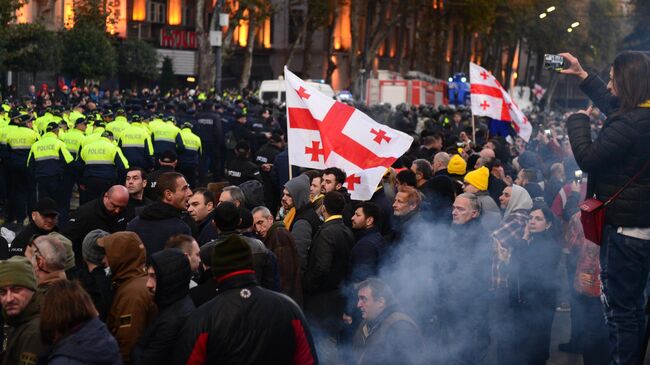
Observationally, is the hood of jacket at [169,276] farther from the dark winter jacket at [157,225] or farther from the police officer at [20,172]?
the police officer at [20,172]

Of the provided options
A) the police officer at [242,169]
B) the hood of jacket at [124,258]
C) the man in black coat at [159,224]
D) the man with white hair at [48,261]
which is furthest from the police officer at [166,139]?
the man with white hair at [48,261]

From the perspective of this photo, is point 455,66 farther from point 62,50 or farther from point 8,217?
point 8,217

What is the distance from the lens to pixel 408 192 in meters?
9.89

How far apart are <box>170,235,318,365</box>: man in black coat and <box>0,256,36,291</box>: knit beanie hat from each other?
81 cm

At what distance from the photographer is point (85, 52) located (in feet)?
140

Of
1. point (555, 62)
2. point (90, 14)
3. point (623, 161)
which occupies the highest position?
point (90, 14)

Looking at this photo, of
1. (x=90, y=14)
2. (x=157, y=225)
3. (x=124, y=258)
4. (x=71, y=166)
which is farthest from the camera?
(x=90, y=14)

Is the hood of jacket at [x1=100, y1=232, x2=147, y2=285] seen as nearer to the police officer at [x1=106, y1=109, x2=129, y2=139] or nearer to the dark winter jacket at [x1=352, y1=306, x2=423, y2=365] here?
the dark winter jacket at [x1=352, y1=306, x2=423, y2=365]

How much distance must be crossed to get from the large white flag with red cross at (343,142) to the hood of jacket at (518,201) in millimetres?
1058

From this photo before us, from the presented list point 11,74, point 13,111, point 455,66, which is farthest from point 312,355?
point 455,66

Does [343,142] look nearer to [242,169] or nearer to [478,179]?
[478,179]

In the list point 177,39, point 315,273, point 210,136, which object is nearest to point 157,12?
point 177,39

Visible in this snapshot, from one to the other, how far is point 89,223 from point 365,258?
8.16ft

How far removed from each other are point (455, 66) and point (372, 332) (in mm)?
77141
